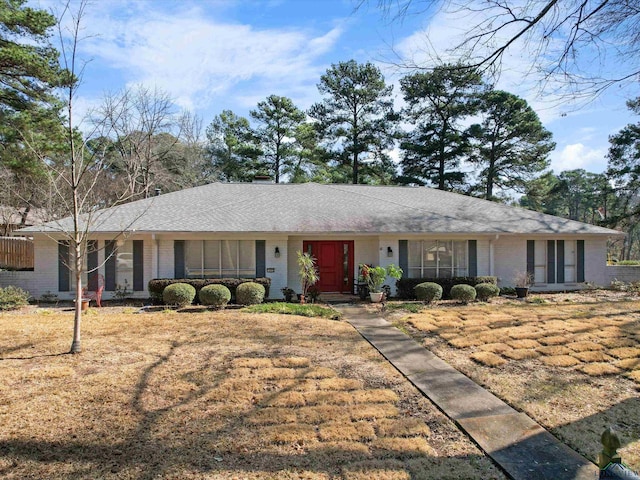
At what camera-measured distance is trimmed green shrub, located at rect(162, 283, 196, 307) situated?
38.9 ft

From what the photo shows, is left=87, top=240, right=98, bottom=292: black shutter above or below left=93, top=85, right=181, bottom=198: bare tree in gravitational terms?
below

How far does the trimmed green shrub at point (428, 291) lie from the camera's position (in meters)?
13.1

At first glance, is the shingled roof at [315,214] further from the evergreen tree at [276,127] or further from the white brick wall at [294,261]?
the evergreen tree at [276,127]

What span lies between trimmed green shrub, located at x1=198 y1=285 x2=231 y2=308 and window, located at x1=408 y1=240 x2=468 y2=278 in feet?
22.7

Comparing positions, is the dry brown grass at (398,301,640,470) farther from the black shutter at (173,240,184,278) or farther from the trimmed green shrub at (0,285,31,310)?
the trimmed green shrub at (0,285,31,310)

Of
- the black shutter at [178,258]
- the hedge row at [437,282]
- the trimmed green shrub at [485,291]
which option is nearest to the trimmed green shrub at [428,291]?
the hedge row at [437,282]

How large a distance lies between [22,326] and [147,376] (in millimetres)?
5205

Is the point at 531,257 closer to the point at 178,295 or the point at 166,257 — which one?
the point at 178,295

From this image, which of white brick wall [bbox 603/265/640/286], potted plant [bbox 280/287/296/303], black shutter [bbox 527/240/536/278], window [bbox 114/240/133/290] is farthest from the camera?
white brick wall [bbox 603/265/640/286]

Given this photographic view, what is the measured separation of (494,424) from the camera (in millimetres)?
4523

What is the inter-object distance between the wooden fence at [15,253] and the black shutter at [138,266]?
10701 mm

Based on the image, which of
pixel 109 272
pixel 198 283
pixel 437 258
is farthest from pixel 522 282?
pixel 109 272

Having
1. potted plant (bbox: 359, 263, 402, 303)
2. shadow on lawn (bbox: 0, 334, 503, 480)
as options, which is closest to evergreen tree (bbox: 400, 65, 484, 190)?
potted plant (bbox: 359, 263, 402, 303)

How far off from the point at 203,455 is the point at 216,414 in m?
0.89
